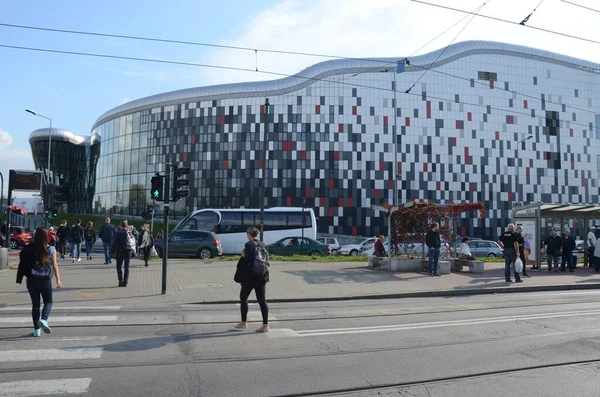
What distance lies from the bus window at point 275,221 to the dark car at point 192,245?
8.57 metres

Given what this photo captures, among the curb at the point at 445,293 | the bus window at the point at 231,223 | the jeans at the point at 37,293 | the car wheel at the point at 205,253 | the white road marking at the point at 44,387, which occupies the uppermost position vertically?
the bus window at the point at 231,223

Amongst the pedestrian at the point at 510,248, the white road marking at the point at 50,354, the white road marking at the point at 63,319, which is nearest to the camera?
the white road marking at the point at 50,354

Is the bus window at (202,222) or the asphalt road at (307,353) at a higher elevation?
the bus window at (202,222)

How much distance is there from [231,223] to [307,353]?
2729 centimetres

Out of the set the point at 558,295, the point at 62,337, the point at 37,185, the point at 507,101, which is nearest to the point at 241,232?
the point at 37,185

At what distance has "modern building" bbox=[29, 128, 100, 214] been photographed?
81.8 metres

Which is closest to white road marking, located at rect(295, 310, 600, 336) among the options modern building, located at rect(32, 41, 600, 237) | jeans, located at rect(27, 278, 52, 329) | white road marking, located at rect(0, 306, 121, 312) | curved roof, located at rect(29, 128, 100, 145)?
jeans, located at rect(27, 278, 52, 329)

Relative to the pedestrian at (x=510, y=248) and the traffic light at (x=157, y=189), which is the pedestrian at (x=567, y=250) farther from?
the traffic light at (x=157, y=189)

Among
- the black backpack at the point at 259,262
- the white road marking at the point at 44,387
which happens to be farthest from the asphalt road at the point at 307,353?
the black backpack at the point at 259,262

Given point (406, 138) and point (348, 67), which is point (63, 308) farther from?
point (406, 138)

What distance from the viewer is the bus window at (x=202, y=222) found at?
1315 inches

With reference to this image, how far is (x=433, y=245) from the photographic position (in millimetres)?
16672

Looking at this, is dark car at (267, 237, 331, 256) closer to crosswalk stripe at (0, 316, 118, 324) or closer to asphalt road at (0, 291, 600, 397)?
asphalt road at (0, 291, 600, 397)

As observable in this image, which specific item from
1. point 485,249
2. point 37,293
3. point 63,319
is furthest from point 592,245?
point 37,293
